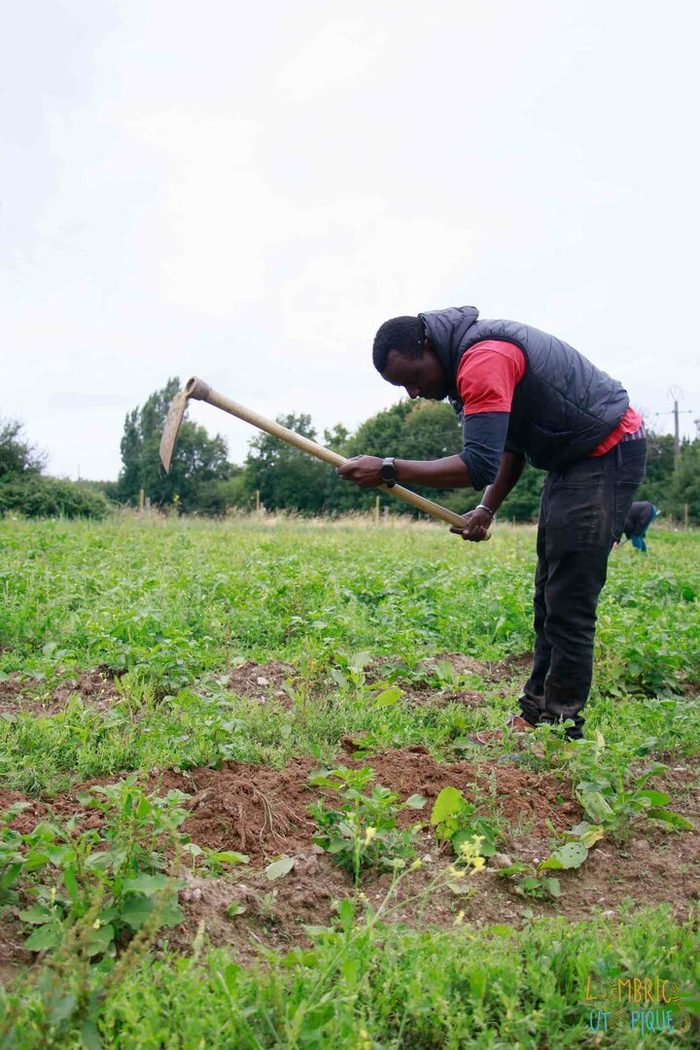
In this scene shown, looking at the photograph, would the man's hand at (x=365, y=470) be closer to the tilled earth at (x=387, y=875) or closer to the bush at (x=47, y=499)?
the tilled earth at (x=387, y=875)

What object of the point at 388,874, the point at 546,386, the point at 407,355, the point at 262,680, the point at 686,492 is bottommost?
the point at 388,874

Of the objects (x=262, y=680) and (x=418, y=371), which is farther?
(x=262, y=680)

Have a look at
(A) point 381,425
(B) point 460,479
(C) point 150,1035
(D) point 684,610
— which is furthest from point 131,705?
(A) point 381,425

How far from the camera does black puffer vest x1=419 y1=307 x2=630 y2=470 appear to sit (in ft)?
11.0

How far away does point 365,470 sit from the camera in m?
3.68

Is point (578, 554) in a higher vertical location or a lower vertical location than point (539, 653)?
higher

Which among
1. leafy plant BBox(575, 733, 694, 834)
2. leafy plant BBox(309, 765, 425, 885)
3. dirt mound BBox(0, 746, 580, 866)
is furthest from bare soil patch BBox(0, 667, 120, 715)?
leafy plant BBox(575, 733, 694, 834)

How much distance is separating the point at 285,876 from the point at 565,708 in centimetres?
161

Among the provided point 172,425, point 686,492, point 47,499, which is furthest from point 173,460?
point 172,425

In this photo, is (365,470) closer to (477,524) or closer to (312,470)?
(477,524)

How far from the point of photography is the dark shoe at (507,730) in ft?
11.8

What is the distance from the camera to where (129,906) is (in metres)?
2.00

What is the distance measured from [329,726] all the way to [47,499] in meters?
23.5

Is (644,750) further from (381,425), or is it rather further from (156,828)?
(381,425)
